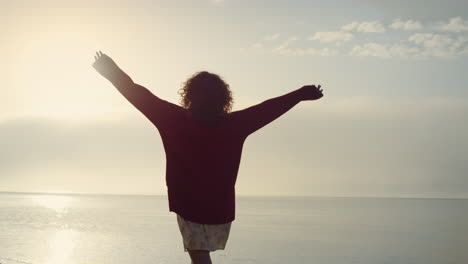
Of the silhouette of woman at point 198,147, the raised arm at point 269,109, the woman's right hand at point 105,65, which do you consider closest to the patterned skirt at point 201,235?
the silhouette of woman at point 198,147

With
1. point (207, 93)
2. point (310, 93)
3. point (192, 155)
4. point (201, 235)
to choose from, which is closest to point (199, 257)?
point (201, 235)

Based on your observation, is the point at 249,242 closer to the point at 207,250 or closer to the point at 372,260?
the point at 372,260

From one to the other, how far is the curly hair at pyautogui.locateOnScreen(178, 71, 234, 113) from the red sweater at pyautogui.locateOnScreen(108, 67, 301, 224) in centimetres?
10

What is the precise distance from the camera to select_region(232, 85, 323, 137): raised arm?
459cm

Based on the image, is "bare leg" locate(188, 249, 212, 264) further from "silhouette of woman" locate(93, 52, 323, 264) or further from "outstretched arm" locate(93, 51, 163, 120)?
"outstretched arm" locate(93, 51, 163, 120)

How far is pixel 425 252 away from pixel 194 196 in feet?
159

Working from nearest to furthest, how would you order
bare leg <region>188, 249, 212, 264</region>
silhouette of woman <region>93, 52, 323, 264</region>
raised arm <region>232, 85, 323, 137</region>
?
bare leg <region>188, 249, 212, 264</region> → silhouette of woman <region>93, 52, 323, 264</region> → raised arm <region>232, 85, 323, 137</region>

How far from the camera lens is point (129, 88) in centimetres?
445

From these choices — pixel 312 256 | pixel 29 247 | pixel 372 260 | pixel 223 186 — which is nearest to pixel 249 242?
pixel 312 256

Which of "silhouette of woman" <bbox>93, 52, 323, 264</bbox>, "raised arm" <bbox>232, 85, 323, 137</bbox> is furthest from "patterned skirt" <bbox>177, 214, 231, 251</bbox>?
"raised arm" <bbox>232, 85, 323, 137</bbox>

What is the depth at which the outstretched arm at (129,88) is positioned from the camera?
4.41 metres

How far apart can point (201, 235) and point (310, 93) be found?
1.49 meters

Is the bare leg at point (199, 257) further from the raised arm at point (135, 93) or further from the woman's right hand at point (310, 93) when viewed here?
the woman's right hand at point (310, 93)

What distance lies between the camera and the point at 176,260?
3969 centimetres
